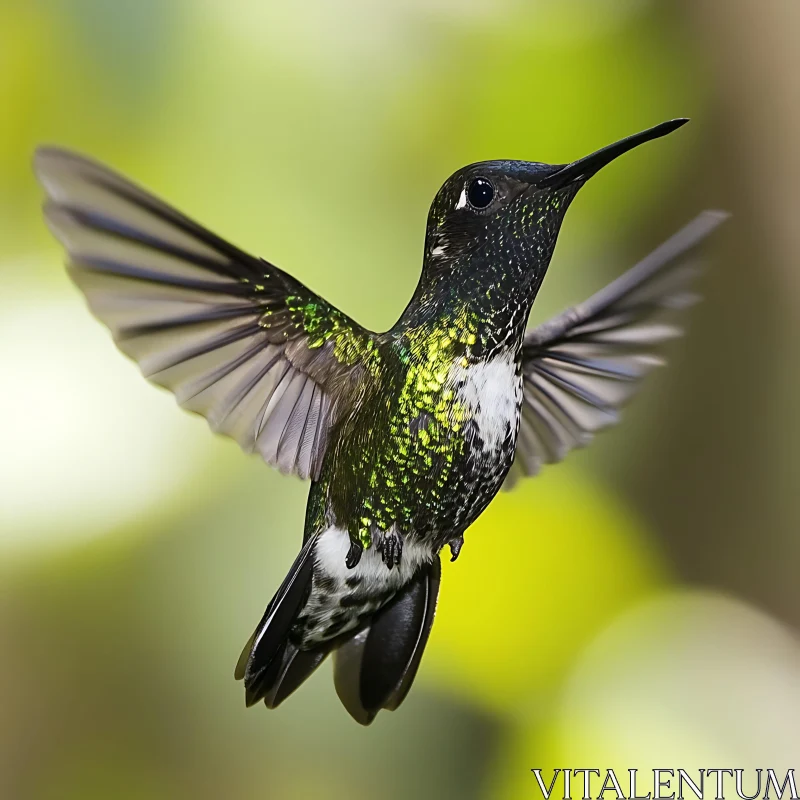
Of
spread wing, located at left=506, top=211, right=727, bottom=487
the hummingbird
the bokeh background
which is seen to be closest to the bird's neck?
the hummingbird

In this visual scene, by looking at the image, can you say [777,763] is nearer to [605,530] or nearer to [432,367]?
[605,530]

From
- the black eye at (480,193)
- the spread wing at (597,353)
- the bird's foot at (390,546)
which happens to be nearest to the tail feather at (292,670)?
the bird's foot at (390,546)

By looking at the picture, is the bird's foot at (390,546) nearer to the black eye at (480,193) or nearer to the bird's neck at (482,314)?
the bird's neck at (482,314)

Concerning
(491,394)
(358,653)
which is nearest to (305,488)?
(358,653)

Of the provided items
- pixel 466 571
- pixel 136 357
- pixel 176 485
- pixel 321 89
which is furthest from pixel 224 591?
pixel 321 89

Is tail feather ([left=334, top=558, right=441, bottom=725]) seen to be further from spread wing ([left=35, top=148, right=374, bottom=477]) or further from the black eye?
the black eye

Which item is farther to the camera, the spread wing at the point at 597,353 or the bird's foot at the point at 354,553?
the spread wing at the point at 597,353

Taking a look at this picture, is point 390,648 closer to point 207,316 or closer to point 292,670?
point 292,670
